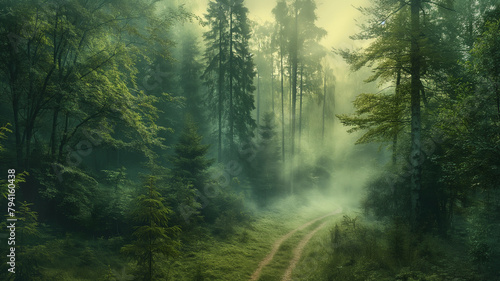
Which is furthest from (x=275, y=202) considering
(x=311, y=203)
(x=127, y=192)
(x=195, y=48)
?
(x=195, y=48)

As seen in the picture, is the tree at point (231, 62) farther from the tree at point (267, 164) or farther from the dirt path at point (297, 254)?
the dirt path at point (297, 254)

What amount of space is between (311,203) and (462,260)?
18.3 m

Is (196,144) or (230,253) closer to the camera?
(230,253)

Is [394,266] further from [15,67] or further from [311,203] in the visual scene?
[311,203]

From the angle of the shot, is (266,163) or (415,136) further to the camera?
(266,163)

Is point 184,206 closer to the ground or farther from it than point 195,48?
closer to the ground

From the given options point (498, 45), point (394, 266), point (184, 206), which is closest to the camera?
point (498, 45)

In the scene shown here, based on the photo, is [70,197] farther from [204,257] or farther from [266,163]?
[266,163]

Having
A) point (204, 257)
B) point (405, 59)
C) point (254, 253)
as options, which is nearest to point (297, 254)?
point (254, 253)

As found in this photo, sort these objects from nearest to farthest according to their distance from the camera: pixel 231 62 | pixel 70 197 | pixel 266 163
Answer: pixel 70 197 < pixel 231 62 < pixel 266 163

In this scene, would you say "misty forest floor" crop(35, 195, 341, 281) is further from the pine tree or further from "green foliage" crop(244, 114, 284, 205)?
"green foliage" crop(244, 114, 284, 205)

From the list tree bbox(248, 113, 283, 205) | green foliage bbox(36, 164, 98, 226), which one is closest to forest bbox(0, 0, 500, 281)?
green foliage bbox(36, 164, 98, 226)

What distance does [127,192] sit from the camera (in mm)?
12445

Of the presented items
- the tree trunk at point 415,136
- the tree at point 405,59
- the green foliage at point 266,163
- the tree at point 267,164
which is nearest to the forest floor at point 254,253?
the tree at point 267,164
